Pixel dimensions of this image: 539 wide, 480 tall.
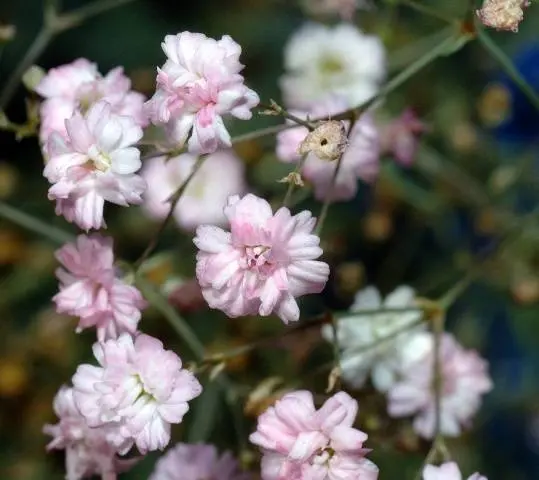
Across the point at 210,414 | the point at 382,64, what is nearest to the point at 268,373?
the point at 210,414

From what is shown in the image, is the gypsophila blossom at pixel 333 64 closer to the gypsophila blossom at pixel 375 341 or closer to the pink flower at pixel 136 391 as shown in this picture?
the gypsophila blossom at pixel 375 341

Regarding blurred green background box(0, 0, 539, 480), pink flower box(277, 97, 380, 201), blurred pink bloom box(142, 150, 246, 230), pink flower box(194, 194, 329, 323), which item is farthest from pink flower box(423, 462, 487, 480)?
blurred pink bloom box(142, 150, 246, 230)

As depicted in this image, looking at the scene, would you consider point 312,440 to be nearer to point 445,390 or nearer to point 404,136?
point 445,390

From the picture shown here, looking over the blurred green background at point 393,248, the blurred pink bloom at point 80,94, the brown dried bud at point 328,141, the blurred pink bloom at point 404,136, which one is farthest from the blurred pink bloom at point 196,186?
the brown dried bud at point 328,141

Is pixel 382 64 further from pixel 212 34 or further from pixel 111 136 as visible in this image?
pixel 111 136

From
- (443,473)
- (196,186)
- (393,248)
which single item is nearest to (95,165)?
(443,473)

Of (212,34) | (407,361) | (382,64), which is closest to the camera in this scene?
(407,361)
